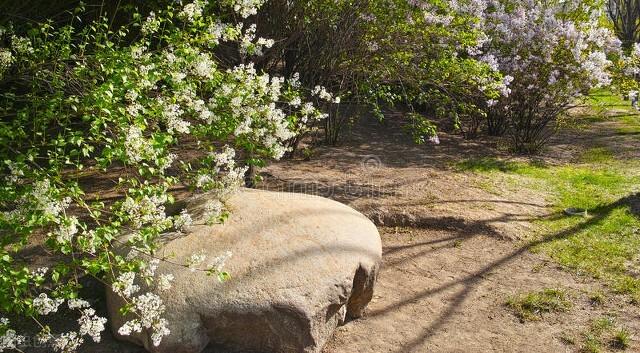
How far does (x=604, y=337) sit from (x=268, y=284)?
2333mm

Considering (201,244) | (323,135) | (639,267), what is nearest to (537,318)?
(639,267)

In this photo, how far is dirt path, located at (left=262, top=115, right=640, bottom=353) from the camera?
3965 mm

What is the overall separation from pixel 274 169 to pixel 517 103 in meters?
4.13

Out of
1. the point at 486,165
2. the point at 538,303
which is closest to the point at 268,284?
the point at 538,303

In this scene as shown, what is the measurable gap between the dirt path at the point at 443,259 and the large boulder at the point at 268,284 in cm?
36

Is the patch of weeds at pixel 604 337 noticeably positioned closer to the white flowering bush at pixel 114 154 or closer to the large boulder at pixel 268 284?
the large boulder at pixel 268 284

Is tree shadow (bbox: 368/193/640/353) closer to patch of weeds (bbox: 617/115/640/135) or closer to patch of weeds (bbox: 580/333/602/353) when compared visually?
patch of weeds (bbox: 580/333/602/353)

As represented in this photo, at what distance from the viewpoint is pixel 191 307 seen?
3408 millimetres

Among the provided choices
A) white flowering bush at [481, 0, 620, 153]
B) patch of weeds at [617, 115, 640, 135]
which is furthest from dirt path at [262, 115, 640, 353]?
patch of weeds at [617, 115, 640, 135]

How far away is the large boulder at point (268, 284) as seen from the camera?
3.41 m

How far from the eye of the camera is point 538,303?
172 inches

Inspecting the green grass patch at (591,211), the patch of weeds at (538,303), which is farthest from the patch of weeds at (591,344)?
the green grass patch at (591,211)

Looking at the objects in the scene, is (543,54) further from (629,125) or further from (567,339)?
(567,339)

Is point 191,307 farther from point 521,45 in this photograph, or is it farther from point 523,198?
point 521,45
